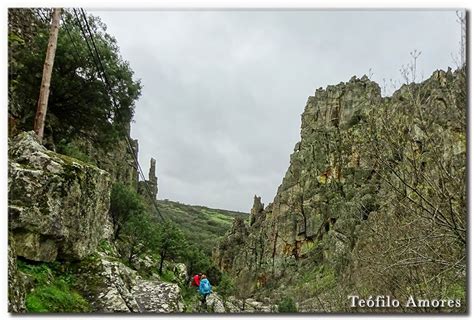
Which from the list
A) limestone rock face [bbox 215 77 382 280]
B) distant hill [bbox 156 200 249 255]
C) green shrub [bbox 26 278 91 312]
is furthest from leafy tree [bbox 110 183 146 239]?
distant hill [bbox 156 200 249 255]

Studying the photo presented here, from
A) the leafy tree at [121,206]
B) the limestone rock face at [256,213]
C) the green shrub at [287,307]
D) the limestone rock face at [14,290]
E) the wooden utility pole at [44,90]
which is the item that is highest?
the limestone rock face at [256,213]

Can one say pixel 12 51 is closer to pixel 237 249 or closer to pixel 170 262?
pixel 170 262

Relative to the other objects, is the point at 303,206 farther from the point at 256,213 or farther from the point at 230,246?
the point at 230,246

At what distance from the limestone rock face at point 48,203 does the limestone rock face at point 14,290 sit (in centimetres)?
114

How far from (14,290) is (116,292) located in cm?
213

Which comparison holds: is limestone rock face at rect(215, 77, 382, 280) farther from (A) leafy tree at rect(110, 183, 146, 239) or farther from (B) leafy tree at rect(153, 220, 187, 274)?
(A) leafy tree at rect(110, 183, 146, 239)

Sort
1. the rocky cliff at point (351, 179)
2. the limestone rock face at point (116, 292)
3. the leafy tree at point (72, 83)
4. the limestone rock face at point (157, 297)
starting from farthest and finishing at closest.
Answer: the leafy tree at point (72, 83)
the limestone rock face at point (157, 297)
the limestone rock face at point (116, 292)
the rocky cliff at point (351, 179)

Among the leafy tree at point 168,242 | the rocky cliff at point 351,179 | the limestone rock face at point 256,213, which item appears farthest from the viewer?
the limestone rock face at point 256,213

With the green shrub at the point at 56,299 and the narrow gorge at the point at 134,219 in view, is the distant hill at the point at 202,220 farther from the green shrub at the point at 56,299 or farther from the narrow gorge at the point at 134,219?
the green shrub at the point at 56,299

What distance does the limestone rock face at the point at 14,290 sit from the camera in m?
5.19

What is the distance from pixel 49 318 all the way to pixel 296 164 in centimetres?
5854

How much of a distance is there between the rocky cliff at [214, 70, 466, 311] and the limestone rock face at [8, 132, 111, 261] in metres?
4.95

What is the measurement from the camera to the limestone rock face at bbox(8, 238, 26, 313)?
5188mm

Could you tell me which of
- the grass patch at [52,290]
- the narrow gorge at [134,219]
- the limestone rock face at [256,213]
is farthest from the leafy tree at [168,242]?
the limestone rock face at [256,213]
